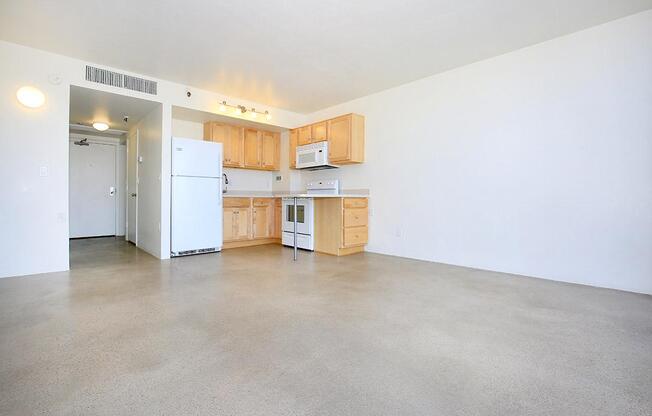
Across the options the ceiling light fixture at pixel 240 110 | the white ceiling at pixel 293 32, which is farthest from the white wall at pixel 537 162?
the ceiling light fixture at pixel 240 110

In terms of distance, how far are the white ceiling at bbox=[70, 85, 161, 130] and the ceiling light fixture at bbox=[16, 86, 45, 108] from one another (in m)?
0.37

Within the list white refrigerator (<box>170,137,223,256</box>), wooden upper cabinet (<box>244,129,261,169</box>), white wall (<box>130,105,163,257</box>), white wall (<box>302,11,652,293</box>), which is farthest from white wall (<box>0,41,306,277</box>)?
white wall (<box>302,11,652,293</box>)

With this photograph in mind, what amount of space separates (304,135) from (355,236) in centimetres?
217

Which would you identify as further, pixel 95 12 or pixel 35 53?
pixel 35 53

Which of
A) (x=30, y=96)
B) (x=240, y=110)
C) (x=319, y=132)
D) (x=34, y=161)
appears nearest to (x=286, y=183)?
(x=319, y=132)

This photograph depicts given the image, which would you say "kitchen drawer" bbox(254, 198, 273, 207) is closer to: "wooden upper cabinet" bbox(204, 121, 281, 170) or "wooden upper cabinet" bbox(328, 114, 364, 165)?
"wooden upper cabinet" bbox(204, 121, 281, 170)

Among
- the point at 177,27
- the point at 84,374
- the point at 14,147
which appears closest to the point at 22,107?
the point at 14,147

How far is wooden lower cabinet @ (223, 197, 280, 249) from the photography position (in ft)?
17.9

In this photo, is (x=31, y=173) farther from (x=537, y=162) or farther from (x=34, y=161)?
(x=537, y=162)

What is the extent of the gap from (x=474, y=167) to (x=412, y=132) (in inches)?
41.5

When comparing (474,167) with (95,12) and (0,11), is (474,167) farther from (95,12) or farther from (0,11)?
(0,11)

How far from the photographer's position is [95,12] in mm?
2875

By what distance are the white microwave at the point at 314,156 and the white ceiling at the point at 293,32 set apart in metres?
1.33

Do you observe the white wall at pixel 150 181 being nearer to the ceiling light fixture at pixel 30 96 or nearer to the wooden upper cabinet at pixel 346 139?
the ceiling light fixture at pixel 30 96
